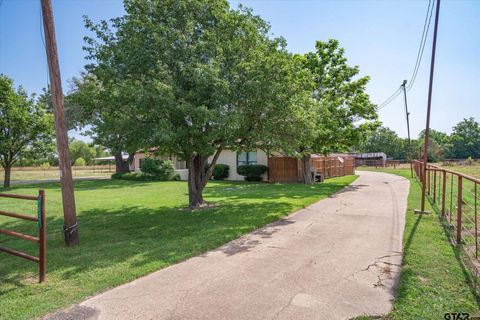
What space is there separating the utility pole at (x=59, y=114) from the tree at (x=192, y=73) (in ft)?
4.66

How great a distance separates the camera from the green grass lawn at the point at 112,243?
13.1ft

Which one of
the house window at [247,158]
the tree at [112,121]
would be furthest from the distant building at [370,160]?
the tree at [112,121]

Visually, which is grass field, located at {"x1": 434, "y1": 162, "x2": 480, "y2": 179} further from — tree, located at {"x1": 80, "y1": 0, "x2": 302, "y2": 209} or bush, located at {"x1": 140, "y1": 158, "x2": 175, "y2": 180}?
bush, located at {"x1": 140, "y1": 158, "x2": 175, "y2": 180}

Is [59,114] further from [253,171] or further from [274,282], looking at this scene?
[253,171]

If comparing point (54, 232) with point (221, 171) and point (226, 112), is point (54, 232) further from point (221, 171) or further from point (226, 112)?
point (221, 171)

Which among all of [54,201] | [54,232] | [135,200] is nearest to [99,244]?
[54,232]

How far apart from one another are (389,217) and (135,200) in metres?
9.70

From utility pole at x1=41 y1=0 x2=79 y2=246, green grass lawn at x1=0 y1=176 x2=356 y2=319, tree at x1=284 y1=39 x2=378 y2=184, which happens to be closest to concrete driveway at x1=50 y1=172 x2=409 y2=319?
green grass lawn at x1=0 y1=176 x2=356 y2=319

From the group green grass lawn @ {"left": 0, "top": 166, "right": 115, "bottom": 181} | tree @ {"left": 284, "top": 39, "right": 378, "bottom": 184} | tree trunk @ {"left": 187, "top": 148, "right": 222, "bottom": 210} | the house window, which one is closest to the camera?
tree trunk @ {"left": 187, "top": 148, "right": 222, "bottom": 210}

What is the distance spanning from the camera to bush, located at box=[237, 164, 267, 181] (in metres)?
21.9

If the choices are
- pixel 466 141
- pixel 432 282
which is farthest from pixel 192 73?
pixel 466 141

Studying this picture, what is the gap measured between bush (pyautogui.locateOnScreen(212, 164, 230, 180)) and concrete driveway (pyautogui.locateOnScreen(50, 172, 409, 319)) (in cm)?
1691

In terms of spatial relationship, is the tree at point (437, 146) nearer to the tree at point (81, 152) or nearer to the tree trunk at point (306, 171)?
the tree trunk at point (306, 171)

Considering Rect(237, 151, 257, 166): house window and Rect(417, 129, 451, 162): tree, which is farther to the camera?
Rect(417, 129, 451, 162): tree
